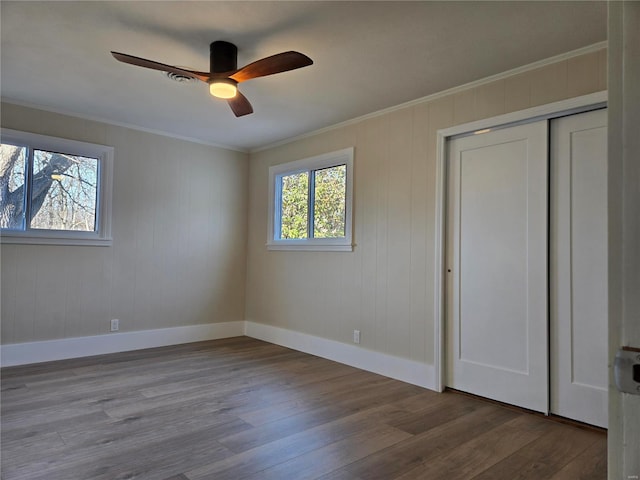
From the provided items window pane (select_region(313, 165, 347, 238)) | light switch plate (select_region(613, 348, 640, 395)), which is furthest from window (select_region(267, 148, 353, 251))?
light switch plate (select_region(613, 348, 640, 395))

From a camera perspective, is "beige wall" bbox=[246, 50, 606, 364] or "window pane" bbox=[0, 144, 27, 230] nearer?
"beige wall" bbox=[246, 50, 606, 364]

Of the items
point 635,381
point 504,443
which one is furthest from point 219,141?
point 635,381

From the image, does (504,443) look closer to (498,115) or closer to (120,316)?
(498,115)

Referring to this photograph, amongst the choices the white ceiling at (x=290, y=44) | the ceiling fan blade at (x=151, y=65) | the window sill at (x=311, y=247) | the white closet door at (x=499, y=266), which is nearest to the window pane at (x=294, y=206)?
the window sill at (x=311, y=247)

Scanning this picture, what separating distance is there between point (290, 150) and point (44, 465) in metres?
3.82

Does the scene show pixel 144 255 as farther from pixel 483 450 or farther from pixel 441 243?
pixel 483 450

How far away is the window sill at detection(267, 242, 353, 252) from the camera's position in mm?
4282

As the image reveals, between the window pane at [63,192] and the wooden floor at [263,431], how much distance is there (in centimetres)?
143

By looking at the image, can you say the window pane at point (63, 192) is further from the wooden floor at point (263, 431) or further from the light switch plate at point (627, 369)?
the light switch plate at point (627, 369)

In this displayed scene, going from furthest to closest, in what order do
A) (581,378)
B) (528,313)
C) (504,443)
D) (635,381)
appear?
(528,313), (581,378), (504,443), (635,381)

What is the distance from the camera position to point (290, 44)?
2732 mm

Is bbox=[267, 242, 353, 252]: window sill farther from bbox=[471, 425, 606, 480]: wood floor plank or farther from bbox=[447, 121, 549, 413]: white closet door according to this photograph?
bbox=[471, 425, 606, 480]: wood floor plank

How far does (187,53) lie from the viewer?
286 cm

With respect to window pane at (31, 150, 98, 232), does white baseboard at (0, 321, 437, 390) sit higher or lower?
lower
